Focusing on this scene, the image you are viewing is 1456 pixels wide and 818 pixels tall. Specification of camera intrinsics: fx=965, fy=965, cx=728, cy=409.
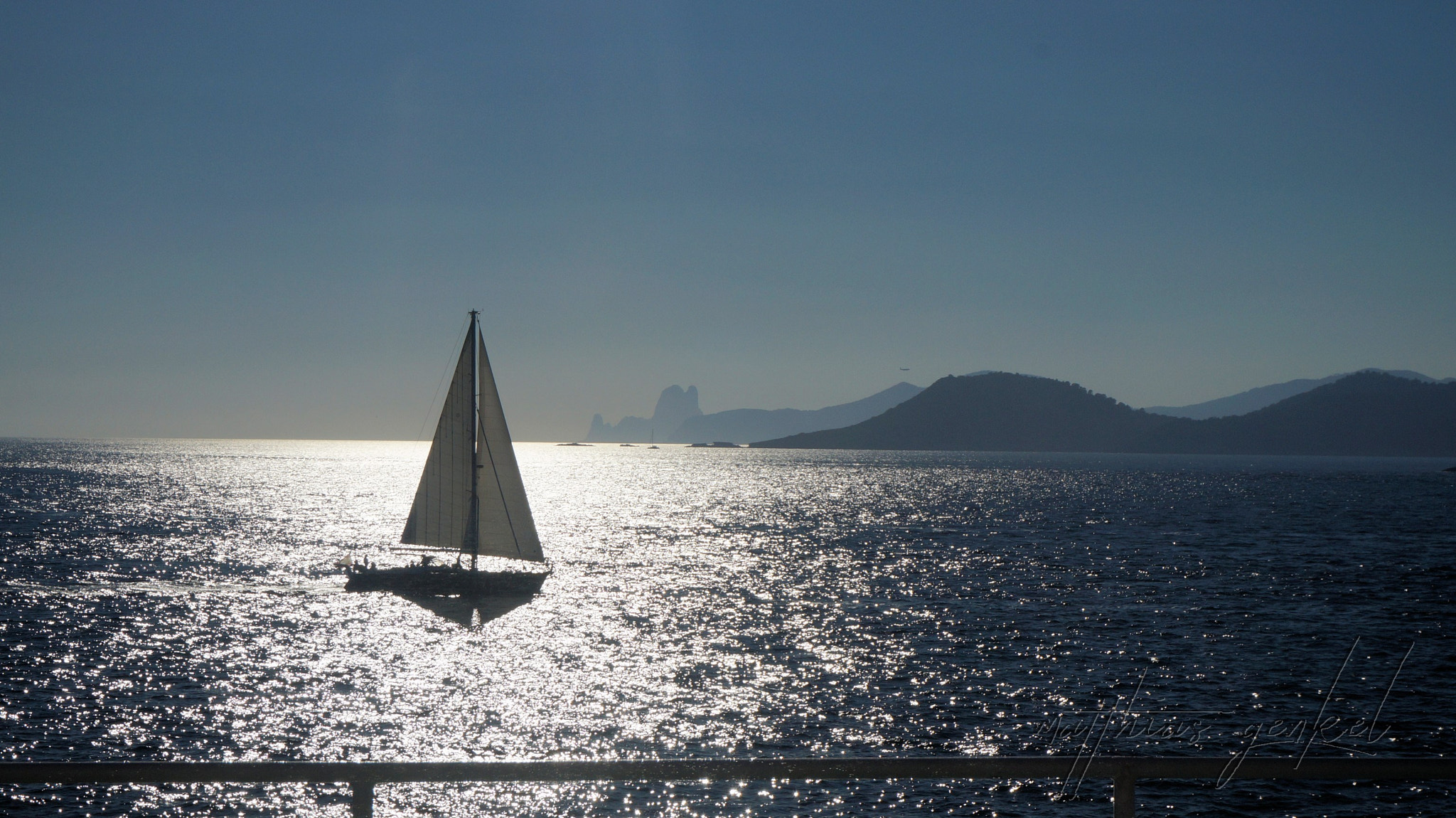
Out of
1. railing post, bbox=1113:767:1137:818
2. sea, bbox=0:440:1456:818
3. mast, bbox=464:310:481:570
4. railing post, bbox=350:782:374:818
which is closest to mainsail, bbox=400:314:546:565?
mast, bbox=464:310:481:570

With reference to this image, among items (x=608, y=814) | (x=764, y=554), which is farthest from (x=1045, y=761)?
(x=764, y=554)

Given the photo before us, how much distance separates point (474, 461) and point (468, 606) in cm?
918

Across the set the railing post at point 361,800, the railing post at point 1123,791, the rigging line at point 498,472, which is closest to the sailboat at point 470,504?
the rigging line at point 498,472

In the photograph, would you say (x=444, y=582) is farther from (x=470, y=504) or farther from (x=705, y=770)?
(x=705, y=770)

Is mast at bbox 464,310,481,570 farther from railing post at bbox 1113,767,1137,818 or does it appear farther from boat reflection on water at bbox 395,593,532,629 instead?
railing post at bbox 1113,767,1137,818

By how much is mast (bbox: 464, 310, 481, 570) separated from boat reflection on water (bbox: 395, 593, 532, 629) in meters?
2.42

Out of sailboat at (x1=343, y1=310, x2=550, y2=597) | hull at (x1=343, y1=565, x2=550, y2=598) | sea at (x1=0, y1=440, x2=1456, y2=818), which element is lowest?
sea at (x1=0, y1=440, x2=1456, y2=818)

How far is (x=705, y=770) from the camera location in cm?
519

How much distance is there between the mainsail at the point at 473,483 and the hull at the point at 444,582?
60.9 inches

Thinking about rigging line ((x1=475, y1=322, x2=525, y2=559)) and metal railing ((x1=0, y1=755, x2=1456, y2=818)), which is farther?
rigging line ((x1=475, y1=322, x2=525, y2=559))

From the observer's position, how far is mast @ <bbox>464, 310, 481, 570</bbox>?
6119cm

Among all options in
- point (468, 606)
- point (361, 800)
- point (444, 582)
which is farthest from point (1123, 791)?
point (444, 582)

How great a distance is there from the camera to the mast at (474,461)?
61188 mm

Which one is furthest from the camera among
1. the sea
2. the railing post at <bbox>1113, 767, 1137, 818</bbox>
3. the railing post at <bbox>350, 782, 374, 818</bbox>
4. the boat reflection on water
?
the boat reflection on water
